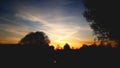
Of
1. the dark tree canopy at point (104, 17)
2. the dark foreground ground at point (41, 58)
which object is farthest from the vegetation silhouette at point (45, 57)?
the dark tree canopy at point (104, 17)

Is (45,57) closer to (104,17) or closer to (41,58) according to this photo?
(41,58)

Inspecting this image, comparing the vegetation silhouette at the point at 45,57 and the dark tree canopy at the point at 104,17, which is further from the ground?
the dark tree canopy at the point at 104,17

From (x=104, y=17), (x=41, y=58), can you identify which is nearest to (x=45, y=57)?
(x=41, y=58)

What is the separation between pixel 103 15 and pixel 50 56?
14286 millimetres

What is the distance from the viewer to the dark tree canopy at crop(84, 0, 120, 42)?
17.1 m

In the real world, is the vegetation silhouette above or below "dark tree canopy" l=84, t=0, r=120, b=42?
below

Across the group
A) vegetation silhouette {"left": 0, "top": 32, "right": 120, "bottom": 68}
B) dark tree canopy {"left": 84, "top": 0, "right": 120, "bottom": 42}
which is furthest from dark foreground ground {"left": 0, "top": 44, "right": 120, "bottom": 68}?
dark tree canopy {"left": 84, "top": 0, "right": 120, "bottom": 42}

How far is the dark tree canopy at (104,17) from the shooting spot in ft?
56.1

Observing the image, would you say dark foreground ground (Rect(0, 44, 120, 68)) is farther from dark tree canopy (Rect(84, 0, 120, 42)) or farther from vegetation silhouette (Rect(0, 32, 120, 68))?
dark tree canopy (Rect(84, 0, 120, 42))

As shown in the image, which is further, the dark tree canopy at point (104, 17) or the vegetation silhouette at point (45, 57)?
the vegetation silhouette at point (45, 57)

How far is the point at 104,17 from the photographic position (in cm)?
1816

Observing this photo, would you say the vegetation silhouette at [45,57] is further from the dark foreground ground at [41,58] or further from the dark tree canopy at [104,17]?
the dark tree canopy at [104,17]

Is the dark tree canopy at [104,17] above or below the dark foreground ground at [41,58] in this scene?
above

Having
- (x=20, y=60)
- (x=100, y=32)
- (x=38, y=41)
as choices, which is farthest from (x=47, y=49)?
(x=38, y=41)
